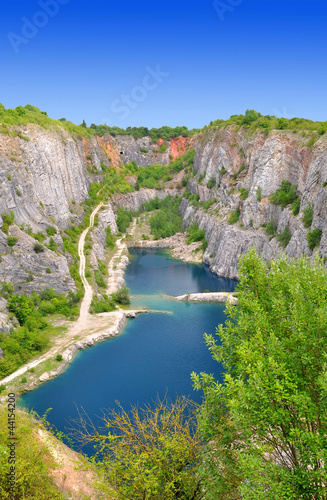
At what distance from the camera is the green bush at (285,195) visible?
5722 cm

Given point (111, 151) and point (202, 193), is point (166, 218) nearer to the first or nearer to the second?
point (202, 193)

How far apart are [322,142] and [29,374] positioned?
148 feet

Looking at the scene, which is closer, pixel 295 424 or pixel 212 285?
pixel 295 424

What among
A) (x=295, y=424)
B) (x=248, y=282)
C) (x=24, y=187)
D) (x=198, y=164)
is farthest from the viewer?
(x=198, y=164)

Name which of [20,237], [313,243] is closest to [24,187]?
[20,237]

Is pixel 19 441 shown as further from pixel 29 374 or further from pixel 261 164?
pixel 261 164

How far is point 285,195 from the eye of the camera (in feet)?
191

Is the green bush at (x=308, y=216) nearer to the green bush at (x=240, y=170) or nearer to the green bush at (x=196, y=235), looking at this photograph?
the green bush at (x=240, y=170)

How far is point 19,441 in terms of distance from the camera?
53.8ft

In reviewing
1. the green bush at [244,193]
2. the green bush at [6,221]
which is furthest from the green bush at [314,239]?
the green bush at [6,221]

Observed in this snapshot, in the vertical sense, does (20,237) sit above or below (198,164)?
below

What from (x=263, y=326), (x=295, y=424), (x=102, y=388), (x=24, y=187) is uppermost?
(x=24, y=187)

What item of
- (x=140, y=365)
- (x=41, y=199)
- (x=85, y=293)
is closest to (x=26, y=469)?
(x=140, y=365)

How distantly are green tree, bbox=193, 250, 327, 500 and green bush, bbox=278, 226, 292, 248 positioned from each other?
1599 inches
